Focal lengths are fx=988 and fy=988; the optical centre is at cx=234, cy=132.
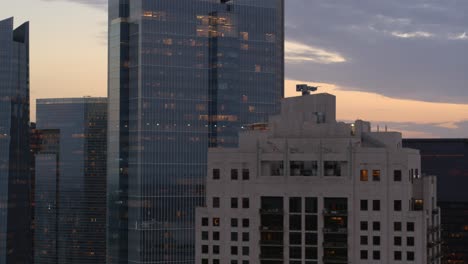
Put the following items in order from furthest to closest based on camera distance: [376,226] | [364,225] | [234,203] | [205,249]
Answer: [205,249]
[234,203]
[364,225]
[376,226]

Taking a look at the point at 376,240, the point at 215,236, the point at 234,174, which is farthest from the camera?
the point at 215,236

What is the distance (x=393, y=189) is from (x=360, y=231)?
333 inches

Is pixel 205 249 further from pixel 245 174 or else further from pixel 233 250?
pixel 245 174

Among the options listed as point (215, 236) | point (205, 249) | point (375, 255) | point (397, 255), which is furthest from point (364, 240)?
point (205, 249)

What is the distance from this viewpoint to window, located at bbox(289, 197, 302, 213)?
15750 centimetres

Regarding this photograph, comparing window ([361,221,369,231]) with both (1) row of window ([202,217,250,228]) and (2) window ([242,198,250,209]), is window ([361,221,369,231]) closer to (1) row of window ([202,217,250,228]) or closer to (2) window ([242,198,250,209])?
(1) row of window ([202,217,250,228])

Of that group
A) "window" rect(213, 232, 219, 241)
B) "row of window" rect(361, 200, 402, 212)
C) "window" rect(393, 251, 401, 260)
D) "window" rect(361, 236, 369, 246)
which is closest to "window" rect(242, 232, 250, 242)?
"window" rect(213, 232, 219, 241)

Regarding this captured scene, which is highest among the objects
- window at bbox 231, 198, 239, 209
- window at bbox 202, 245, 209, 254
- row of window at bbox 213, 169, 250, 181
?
row of window at bbox 213, 169, 250, 181

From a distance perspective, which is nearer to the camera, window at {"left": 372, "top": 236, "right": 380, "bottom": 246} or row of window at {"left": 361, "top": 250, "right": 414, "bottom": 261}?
row of window at {"left": 361, "top": 250, "right": 414, "bottom": 261}

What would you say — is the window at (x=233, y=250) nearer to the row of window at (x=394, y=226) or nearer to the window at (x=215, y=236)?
the window at (x=215, y=236)

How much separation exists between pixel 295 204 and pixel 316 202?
341 centimetres

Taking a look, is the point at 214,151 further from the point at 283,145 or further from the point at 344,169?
the point at 344,169

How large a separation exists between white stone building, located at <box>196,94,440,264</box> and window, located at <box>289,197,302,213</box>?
0.52 ft

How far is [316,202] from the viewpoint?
156750mm
